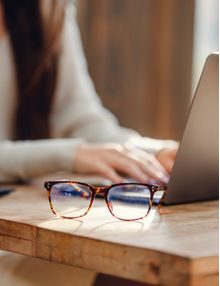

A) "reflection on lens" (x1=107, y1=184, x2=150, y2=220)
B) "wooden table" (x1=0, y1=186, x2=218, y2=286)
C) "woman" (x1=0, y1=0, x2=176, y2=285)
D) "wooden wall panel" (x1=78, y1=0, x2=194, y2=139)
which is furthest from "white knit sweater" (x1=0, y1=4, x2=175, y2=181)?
"wooden wall panel" (x1=78, y1=0, x2=194, y2=139)

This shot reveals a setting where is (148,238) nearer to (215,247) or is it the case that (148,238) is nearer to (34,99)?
(215,247)

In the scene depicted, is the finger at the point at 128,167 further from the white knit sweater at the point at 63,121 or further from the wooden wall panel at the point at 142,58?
the wooden wall panel at the point at 142,58

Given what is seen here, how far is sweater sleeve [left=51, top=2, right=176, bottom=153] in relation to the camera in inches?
66.9

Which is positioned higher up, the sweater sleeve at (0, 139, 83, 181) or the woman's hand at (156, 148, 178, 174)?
the woman's hand at (156, 148, 178, 174)

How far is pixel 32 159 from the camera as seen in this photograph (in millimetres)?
1349

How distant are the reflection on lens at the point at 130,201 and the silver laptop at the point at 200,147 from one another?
38 millimetres

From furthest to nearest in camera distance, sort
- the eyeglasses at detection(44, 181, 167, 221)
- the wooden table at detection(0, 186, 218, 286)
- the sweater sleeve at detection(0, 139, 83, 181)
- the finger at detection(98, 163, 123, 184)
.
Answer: the sweater sleeve at detection(0, 139, 83, 181), the finger at detection(98, 163, 123, 184), the eyeglasses at detection(44, 181, 167, 221), the wooden table at detection(0, 186, 218, 286)

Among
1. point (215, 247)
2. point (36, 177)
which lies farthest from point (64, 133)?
point (215, 247)

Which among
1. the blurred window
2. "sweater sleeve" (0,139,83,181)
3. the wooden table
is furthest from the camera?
the blurred window

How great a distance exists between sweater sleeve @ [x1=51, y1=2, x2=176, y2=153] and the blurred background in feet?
3.47

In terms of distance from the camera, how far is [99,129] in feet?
5.53

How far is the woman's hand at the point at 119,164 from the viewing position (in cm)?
115

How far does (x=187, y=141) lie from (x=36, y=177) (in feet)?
1.79

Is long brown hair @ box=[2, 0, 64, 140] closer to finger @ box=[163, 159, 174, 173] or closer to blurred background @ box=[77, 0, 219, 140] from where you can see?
finger @ box=[163, 159, 174, 173]
